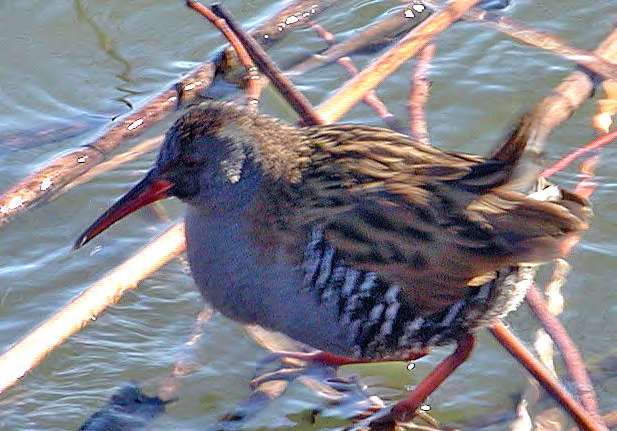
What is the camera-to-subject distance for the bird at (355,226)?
4527 millimetres

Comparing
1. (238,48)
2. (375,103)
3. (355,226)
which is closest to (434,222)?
(355,226)

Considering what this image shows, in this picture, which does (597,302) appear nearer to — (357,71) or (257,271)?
(257,271)

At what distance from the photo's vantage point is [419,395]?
4891 millimetres

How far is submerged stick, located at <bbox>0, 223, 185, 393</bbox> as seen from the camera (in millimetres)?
4747

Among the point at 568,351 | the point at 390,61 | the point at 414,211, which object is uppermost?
the point at 414,211

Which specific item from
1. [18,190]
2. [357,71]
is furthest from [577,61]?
[18,190]

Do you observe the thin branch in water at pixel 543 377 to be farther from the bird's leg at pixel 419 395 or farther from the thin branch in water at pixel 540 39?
the thin branch in water at pixel 540 39

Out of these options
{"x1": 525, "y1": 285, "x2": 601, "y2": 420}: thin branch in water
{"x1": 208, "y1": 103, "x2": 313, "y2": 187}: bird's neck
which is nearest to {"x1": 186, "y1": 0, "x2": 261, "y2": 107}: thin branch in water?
{"x1": 208, "y1": 103, "x2": 313, "y2": 187}: bird's neck

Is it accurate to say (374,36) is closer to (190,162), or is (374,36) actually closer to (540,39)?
(540,39)

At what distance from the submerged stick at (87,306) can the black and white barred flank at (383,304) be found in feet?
2.84

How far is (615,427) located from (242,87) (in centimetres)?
285

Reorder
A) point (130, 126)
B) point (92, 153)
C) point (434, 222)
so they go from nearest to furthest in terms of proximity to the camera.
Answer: point (434, 222), point (92, 153), point (130, 126)

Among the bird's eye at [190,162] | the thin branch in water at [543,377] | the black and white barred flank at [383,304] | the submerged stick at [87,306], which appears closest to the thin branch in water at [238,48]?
the submerged stick at [87,306]

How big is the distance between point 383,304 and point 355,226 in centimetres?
30
